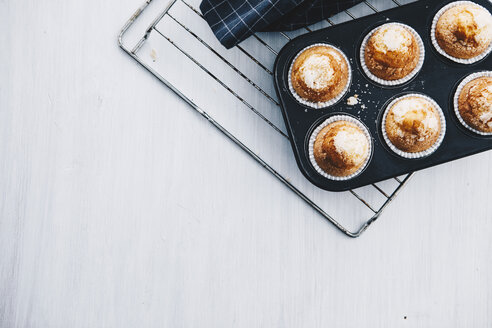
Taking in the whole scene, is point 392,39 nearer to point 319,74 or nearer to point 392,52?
point 392,52

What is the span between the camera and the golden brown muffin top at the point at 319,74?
1.11 meters

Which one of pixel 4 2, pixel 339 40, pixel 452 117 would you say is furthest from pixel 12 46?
pixel 452 117

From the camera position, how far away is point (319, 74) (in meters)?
1.11

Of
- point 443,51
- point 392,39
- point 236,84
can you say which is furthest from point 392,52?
point 236,84

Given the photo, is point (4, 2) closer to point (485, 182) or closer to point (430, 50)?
point (430, 50)

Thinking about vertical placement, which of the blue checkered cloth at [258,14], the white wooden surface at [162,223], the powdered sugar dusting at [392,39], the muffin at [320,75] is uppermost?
the blue checkered cloth at [258,14]

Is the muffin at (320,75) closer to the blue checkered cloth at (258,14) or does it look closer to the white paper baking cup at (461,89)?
the blue checkered cloth at (258,14)

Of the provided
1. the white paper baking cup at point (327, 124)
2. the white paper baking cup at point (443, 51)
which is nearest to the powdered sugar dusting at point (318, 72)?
the white paper baking cup at point (327, 124)

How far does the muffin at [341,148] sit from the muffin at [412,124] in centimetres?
7

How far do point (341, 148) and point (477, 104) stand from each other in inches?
15.5

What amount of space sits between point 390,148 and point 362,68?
24 cm

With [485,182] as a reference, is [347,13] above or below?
above

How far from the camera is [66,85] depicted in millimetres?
1363

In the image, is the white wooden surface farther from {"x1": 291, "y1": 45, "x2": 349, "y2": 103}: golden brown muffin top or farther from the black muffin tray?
{"x1": 291, "y1": 45, "x2": 349, "y2": 103}: golden brown muffin top
